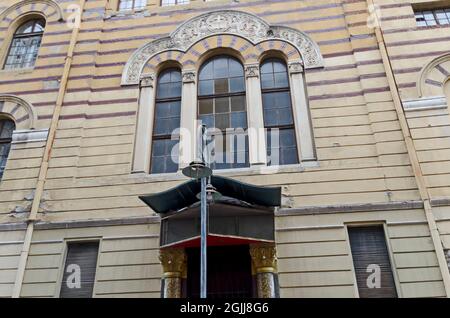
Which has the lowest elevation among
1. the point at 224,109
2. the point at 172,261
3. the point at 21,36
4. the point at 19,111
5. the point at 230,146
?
the point at 172,261

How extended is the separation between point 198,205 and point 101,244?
297 centimetres

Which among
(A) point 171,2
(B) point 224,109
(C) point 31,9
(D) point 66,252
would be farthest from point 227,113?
(C) point 31,9

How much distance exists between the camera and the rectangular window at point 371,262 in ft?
28.6

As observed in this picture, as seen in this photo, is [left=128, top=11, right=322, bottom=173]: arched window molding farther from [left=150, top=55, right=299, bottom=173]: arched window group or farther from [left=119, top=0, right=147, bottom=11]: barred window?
[left=119, top=0, right=147, bottom=11]: barred window

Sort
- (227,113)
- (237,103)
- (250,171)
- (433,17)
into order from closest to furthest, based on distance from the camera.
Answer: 1. (250,171)
2. (227,113)
3. (237,103)
4. (433,17)

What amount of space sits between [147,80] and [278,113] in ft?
13.5

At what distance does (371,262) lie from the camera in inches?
355

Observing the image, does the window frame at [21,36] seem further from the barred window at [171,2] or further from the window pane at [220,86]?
the window pane at [220,86]

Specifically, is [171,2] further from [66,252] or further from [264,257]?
[264,257]

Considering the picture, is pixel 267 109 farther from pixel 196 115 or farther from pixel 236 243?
pixel 236 243

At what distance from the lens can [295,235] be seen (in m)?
9.36

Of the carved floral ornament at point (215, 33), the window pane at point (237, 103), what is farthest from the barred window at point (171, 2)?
the window pane at point (237, 103)

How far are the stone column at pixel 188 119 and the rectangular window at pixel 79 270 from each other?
123 inches

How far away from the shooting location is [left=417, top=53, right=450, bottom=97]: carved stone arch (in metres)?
10.7
